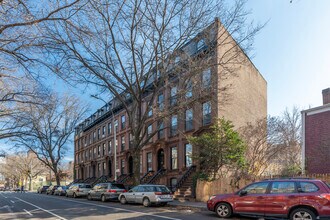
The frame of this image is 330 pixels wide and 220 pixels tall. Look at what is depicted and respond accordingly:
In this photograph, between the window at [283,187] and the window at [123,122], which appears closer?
the window at [283,187]

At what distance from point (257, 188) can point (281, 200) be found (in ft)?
3.82

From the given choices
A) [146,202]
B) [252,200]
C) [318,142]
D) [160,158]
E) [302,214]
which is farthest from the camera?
[160,158]

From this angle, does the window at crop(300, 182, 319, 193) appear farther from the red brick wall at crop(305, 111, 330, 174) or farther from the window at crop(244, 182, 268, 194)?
the red brick wall at crop(305, 111, 330, 174)

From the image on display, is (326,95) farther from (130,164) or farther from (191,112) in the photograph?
(130,164)

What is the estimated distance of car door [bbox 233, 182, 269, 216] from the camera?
41.3ft

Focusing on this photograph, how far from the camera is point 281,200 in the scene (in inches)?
473

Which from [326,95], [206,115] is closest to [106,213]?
[206,115]

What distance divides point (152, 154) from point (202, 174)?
12.5 meters

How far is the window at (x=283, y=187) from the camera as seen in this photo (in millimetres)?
12086

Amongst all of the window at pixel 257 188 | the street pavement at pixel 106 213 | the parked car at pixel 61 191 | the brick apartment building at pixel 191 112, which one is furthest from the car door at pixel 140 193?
the parked car at pixel 61 191

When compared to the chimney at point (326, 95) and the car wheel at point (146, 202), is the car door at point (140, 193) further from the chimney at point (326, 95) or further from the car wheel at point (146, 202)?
the chimney at point (326, 95)

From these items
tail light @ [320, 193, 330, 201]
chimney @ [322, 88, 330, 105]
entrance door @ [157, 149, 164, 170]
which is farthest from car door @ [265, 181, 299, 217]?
entrance door @ [157, 149, 164, 170]

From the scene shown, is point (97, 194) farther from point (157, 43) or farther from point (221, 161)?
point (157, 43)

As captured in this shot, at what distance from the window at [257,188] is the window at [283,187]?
1.10 ft
